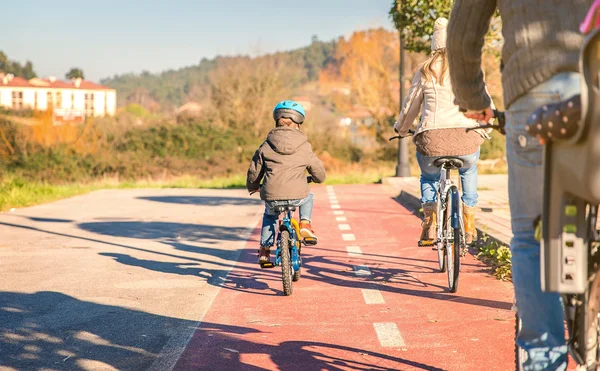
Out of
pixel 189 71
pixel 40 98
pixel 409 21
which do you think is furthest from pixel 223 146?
pixel 189 71

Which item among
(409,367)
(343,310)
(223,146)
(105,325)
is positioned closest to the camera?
(409,367)

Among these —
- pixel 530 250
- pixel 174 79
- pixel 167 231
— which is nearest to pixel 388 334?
pixel 530 250

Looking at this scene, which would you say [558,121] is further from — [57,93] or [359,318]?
[57,93]

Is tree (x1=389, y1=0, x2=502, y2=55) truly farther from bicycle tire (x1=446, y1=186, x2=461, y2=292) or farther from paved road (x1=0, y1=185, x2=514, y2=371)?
bicycle tire (x1=446, y1=186, x2=461, y2=292)

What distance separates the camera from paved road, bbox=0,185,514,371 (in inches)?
198

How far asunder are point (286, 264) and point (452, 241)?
1356 mm

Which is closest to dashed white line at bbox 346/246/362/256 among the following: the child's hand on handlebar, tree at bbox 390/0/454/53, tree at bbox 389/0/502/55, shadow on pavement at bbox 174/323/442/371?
shadow on pavement at bbox 174/323/442/371

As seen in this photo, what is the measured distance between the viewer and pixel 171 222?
47.2ft

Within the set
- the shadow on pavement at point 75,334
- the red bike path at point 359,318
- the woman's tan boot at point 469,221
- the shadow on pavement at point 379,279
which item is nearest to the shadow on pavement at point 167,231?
the red bike path at point 359,318

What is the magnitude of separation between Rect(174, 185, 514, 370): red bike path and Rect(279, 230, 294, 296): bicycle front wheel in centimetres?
9

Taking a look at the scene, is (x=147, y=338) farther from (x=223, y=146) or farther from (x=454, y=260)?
(x=223, y=146)

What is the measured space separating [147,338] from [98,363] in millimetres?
669

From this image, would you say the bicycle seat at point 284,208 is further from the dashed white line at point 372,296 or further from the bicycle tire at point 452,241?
the bicycle tire at point 452,241

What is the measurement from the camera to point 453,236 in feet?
23.2
